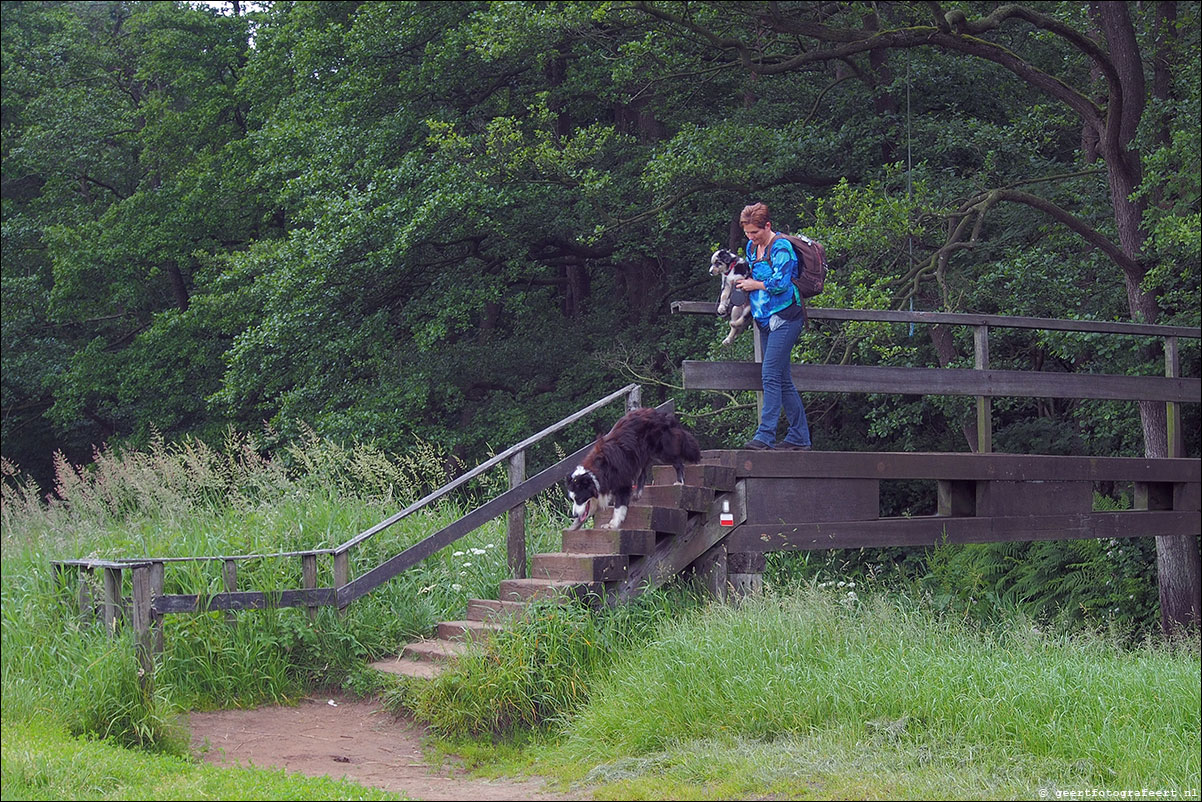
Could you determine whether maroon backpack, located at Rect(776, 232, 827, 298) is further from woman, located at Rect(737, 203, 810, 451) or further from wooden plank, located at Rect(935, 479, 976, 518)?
wooden plank, located at Rect(935, 479, 976, 518)

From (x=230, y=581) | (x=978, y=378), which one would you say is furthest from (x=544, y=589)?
(x=978, y=378)

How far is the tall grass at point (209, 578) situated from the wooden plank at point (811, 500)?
2.39 meters

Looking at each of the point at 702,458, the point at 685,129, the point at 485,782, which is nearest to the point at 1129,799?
the point at 485,782

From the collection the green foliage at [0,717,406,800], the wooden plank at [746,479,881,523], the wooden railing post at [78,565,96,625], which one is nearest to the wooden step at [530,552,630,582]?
the wooden plank at [746,479,881,523]

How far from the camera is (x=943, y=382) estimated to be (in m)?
9.58

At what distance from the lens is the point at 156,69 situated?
26531 mm

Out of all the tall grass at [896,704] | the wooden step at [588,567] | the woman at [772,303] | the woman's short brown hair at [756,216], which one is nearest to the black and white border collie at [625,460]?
the wooden step at [588,567]

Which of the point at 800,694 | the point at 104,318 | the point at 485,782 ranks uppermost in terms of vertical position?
the point at 104,318

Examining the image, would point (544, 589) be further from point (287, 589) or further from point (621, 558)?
point (287, 589)

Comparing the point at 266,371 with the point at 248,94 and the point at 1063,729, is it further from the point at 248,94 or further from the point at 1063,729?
the point at 1063,729

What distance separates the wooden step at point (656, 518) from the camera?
8.51 metres

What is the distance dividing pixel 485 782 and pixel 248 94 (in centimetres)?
2198

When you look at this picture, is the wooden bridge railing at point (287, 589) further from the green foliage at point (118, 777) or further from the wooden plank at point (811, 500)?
the wooden plank at point (811, 500)

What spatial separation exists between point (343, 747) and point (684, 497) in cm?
302
